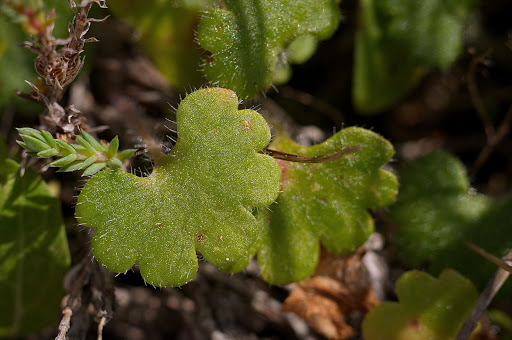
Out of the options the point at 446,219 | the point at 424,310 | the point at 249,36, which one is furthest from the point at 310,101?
the point at 424,310

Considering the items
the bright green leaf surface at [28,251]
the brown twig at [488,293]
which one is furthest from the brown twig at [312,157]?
the bright green leaf surface at [28,251]

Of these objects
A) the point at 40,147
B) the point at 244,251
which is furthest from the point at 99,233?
the point at 244,251

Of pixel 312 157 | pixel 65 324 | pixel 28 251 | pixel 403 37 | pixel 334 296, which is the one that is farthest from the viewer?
pixel 403 37

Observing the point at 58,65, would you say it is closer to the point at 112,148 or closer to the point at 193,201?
the point at 112,148

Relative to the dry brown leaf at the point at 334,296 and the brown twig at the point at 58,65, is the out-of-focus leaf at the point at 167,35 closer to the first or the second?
the brown twig at the point at 58,65

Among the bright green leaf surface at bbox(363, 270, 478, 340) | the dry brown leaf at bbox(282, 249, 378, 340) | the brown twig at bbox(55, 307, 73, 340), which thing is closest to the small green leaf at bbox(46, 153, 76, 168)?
the brown twig at bbox(55, 307, 73, 340)

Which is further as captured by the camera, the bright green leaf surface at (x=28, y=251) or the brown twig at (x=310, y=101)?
the brown twig at (x=310, y=101)
